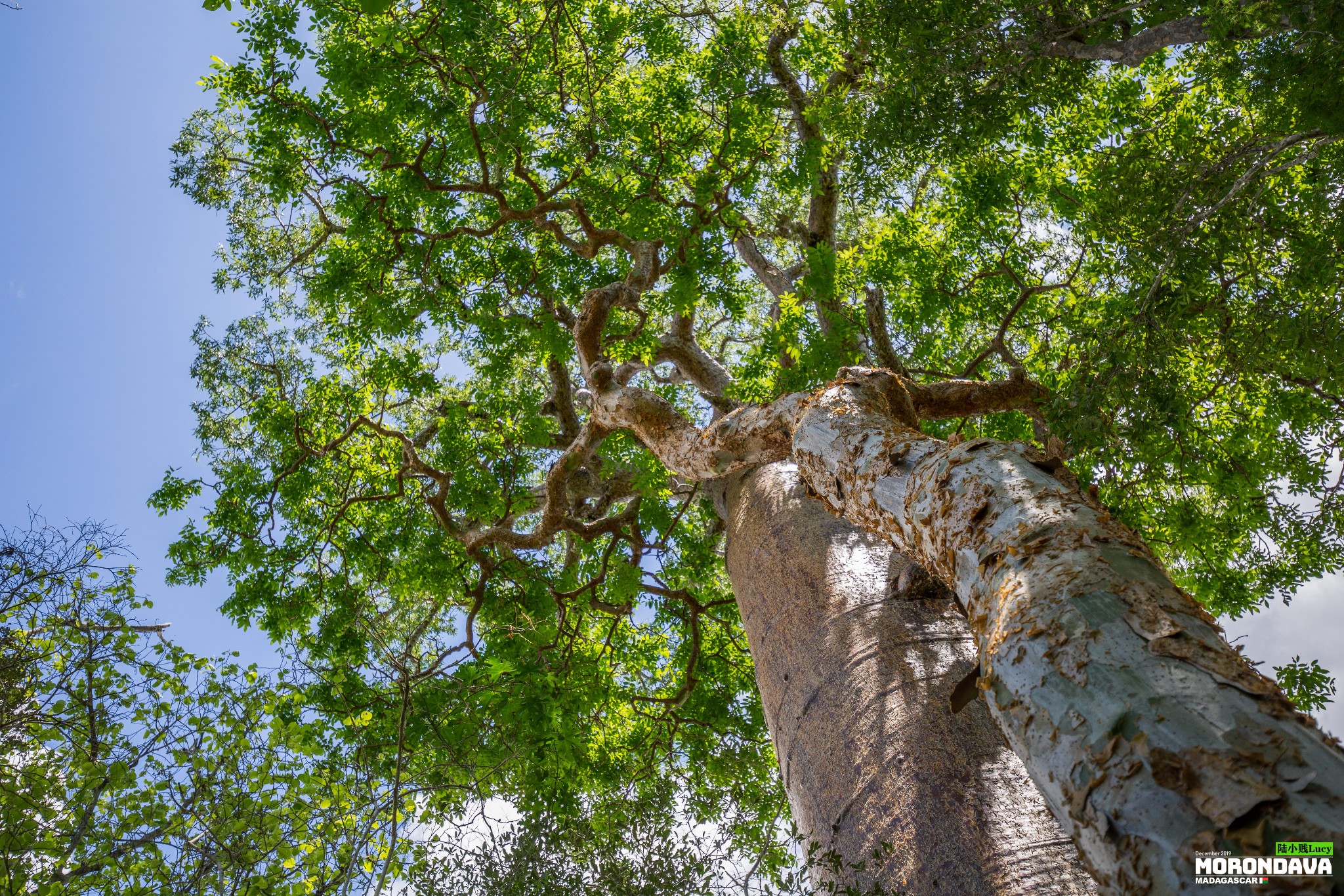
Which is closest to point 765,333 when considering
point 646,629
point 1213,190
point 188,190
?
point 1213,190

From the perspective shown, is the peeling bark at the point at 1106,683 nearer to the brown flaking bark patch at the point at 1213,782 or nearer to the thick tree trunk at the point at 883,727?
the brown flaking bark patch at the point at 1213,782

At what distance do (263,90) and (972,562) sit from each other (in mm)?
5776

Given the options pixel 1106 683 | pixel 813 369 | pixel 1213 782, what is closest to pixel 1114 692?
pixel 1106 683

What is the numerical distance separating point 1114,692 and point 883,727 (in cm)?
138

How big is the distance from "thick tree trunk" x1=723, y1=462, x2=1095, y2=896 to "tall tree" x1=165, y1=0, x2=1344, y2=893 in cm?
9

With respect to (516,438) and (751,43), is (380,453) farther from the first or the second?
(751,43)

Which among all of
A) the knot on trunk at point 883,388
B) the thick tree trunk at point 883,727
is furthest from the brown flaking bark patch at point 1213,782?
the knot on trunk at point 883,388

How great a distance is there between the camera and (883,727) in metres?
2.62

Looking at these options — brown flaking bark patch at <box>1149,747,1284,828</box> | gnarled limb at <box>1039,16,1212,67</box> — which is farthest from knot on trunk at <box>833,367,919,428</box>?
brown flaking bark patch at <box>1149,747,1284,828</box>

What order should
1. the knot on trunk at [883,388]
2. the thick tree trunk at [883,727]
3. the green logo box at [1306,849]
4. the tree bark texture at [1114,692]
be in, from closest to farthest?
the green logo box at [1306,849]
the tree bark texture at [1114,692]
the thick tree trunk at [883,727]
the knot on trunk at [883,388]

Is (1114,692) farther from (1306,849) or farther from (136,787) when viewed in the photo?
(136,787)

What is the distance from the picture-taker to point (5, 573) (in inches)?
141

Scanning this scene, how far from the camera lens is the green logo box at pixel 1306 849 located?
3.35 ft

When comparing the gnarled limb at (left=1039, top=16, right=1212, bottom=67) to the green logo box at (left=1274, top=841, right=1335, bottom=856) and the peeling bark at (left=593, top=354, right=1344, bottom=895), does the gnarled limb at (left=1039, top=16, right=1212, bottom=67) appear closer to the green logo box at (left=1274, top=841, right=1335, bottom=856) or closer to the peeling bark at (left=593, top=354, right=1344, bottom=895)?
the peeling bark at (left=593, top=354, right=1344, bottom=895)
